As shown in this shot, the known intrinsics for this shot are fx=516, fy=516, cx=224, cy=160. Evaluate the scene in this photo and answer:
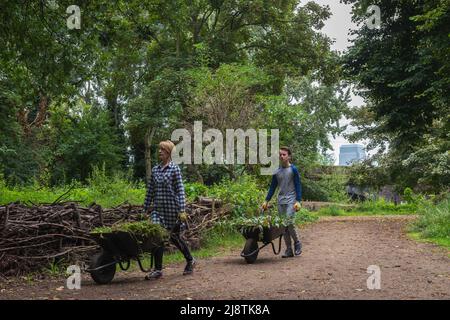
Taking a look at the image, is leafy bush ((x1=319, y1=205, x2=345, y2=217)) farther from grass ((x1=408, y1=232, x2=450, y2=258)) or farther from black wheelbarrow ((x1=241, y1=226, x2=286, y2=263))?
black wheelbarrow ((x1=241, y1=226, x2=286, y2=263))

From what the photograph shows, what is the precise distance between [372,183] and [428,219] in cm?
1730

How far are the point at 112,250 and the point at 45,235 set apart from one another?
1.49m

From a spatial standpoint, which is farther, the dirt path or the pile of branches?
the pile of branches

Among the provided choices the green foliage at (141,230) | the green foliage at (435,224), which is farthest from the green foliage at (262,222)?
the green foliage at (435,224)

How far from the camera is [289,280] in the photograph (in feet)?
23.4

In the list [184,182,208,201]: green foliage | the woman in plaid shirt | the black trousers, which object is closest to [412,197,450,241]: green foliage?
[184,182,208,201]: green foliage

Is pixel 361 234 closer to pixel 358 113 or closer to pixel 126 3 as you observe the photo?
pixel 126 3

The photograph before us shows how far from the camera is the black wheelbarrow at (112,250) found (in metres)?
6.94

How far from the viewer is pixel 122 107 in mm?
38656

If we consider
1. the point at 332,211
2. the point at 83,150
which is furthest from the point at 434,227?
the point at 83,150

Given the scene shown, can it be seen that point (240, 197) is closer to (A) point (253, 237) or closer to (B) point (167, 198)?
(A) point (253, 237)

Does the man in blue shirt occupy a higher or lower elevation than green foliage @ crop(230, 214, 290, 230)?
higher

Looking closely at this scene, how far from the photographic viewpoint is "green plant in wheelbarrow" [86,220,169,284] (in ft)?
22.7
